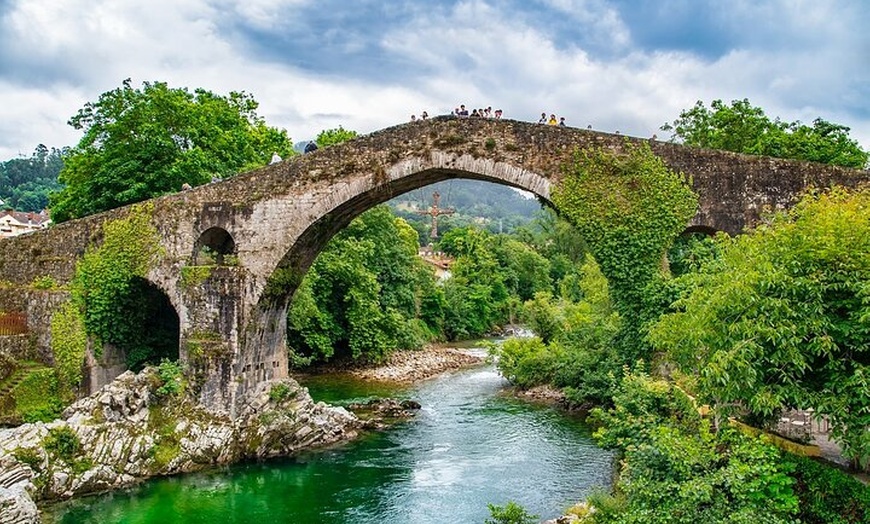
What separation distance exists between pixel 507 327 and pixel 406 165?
96.2ft

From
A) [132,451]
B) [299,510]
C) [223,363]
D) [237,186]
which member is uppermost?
[237,186]

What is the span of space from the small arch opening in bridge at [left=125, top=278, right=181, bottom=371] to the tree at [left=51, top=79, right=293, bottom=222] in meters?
4.19

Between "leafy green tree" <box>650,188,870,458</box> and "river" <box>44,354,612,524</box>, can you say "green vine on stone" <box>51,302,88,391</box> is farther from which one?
"leafy green tree" <box>650,188,870,458</box>

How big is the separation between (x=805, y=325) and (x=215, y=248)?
45.3ft

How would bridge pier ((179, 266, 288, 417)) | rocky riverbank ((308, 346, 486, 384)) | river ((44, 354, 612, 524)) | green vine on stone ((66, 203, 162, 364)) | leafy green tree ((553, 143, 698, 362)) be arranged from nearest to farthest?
1. river ((44, 354, 612, 524))
2. leafy green tree ((553, 143, 698, 362))
3. bridge pier ((179, 266, 288, 417))
4. green vine on stone ((66, 203, 162, 364))
5. rocky riverbank ((308, 346, 486, 384))

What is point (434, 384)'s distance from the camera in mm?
24484

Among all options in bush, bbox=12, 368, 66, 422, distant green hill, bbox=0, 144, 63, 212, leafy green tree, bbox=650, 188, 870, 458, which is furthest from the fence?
distant green hill, bbox=0, 144, 63, 212

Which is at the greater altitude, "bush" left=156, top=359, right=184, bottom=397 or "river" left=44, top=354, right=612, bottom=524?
"bush" left=156, top=359, right=184, bottom=397

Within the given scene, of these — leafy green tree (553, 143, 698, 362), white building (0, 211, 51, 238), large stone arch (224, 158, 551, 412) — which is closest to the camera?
leafy green tree (553, 143, 698, 362)

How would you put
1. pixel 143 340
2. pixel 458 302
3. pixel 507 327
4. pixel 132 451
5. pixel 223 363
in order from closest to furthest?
pixel 132 451
pixel 223 363
pixel 143 340
pixel 458 302
pixel 507 327

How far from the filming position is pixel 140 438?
1466 cm

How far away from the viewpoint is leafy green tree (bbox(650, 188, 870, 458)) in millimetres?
7105

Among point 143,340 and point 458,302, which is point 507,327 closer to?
point 458,302

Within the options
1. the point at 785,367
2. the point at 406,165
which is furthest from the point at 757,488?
the point at 406,165
